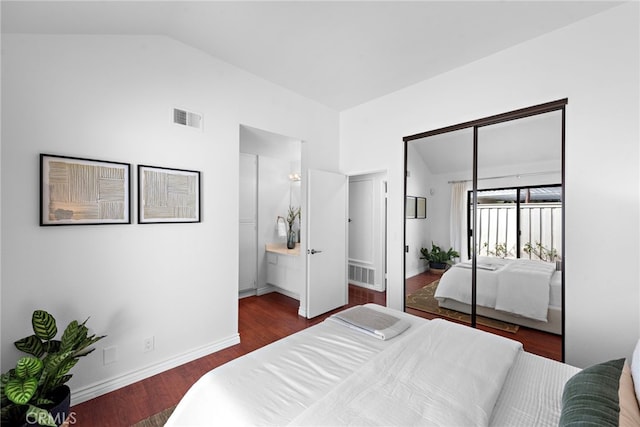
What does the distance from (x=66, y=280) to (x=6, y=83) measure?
1321 millimetres

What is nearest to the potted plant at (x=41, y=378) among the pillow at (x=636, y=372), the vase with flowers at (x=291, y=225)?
the pillow at (x=636, y=372)

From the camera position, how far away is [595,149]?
6.80 ft

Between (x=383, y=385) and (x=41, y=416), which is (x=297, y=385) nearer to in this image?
(x=383, y=385)

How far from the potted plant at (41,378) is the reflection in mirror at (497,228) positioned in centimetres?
307

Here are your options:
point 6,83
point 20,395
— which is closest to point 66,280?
point 20,395

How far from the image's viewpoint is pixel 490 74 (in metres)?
2.61

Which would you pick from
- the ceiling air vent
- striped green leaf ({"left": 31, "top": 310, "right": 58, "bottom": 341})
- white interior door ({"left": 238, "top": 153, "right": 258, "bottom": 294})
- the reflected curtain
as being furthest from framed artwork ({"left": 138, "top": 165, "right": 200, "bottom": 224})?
the reflected curtain

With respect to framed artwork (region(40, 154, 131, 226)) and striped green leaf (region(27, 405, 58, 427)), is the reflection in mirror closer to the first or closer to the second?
framed artwork (region(40, 154, 131, 226))

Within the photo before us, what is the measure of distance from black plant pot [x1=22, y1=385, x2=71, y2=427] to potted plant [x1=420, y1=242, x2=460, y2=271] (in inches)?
127

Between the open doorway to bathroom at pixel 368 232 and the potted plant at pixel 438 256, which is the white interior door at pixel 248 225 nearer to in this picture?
the open doorway to bathroom at pixel 368 232

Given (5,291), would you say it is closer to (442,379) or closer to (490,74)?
(442,379)

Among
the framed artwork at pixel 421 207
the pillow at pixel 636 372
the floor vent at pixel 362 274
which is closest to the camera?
the pillow at pixel 636 372

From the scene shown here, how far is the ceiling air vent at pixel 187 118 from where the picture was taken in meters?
2.42

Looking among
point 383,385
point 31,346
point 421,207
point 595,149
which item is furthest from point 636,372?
point 31,346
